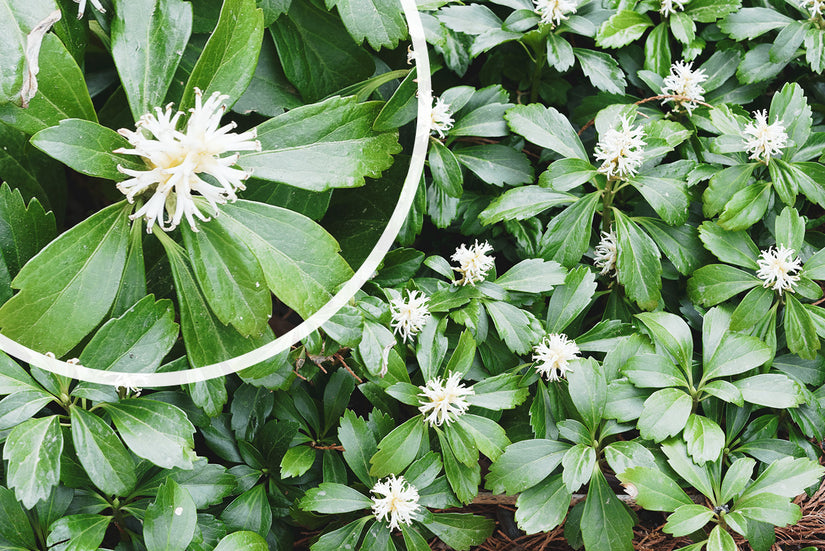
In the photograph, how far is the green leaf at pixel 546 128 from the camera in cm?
102

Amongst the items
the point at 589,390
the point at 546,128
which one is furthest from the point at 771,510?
the point at 546,128

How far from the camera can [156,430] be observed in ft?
2.78

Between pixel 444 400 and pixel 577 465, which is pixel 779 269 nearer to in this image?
pixel 577 465

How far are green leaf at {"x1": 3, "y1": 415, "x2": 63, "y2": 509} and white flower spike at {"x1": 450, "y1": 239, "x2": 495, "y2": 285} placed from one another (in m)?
0.54

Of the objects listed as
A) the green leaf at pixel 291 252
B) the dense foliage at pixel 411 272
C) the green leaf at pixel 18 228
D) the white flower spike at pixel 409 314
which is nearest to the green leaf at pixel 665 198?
the dense foliage at pixel 411 272

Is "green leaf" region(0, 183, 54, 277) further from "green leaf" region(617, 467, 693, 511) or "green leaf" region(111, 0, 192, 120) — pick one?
"green leaf" region(617, 467, 693, 511)

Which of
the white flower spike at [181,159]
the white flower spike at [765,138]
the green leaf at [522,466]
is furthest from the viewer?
the white flower spike at [765,138]

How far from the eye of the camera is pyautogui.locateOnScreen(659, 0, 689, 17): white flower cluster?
108 centimetres

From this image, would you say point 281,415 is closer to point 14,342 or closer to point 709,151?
point 14,342

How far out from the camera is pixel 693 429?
36.8 inches

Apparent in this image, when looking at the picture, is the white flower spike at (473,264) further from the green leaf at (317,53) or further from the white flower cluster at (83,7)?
the white flower cluster at (83,7)

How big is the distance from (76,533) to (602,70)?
37.7 inches

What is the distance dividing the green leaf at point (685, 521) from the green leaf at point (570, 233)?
36cm

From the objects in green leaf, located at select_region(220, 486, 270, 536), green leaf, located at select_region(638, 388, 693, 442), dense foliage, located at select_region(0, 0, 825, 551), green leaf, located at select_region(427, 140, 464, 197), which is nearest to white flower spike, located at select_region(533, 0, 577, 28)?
dense foliage, located at select_region(0, 0, 825, 551)
